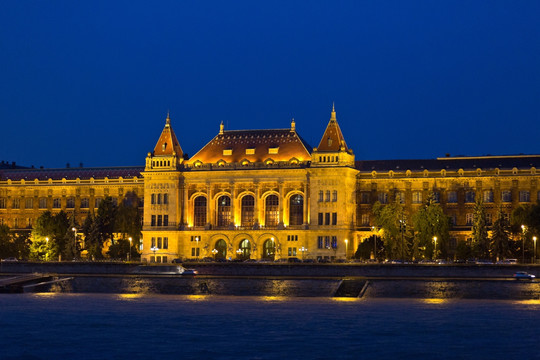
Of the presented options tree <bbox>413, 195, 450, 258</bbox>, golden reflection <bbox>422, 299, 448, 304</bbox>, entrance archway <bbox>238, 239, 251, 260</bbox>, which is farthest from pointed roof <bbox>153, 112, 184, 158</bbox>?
golden reflection <bbox>422, 299, 448, 304</bbox>

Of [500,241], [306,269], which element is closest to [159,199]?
[306,269]

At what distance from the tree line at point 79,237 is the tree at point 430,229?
1431 inches

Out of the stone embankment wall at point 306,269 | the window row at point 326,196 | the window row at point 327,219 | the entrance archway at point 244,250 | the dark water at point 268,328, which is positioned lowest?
the dark water at point 268,328

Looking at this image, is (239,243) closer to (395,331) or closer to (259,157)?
(259,157)

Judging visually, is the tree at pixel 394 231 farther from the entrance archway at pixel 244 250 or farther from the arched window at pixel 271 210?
the entrance archway at pixel 244 250

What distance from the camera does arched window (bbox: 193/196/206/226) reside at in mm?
137625

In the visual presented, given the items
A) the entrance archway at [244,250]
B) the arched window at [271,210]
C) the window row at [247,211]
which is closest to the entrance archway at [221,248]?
the entrance archway at [244,250]

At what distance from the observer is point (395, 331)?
6375 centimetres

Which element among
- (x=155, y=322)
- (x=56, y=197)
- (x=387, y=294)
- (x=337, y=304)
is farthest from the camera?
(x=56, y=197)

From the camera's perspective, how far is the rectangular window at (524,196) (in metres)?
130

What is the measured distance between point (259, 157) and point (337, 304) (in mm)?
56819

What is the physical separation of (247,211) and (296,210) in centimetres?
659

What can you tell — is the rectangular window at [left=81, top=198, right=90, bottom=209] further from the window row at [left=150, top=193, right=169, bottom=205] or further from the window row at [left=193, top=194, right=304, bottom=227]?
the window row at [left=193, top=194, right=304, bottom=227]

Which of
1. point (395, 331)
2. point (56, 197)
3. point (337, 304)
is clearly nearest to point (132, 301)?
point (337, 304)
